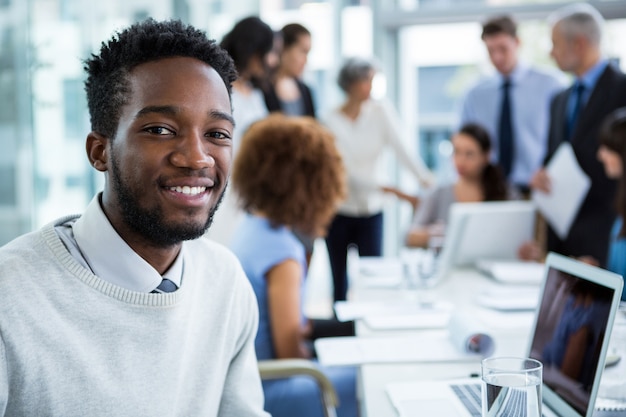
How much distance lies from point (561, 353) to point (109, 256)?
782 millimetres

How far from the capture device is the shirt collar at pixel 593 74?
3.46 m

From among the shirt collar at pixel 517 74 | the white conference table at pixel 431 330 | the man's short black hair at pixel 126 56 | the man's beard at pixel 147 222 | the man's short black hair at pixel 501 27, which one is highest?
the man's short black hair at pixel 501 27

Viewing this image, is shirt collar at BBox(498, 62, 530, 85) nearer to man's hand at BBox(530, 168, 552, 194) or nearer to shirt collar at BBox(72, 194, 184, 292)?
man's hand at BBox(530, 168, 552, 194)

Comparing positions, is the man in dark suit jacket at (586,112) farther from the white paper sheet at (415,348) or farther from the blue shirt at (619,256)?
the white paper sheet at (415,348)

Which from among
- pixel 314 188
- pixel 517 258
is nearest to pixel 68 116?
pixel 314 188

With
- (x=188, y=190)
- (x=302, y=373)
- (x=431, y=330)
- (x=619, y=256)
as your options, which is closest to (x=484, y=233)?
(x=619, y=256)

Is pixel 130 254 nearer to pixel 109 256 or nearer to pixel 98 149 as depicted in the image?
pixel 109 256

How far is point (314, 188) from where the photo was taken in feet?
6.99

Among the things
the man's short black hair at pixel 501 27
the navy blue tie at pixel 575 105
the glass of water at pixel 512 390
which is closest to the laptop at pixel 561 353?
the glass of water at pixel 512 390

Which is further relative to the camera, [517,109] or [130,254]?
[517,109]

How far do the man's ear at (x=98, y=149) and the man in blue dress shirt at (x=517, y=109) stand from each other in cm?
313

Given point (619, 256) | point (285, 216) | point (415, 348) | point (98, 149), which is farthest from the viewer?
point (619, 256)

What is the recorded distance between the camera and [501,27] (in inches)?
152

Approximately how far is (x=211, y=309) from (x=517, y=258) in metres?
1.96
